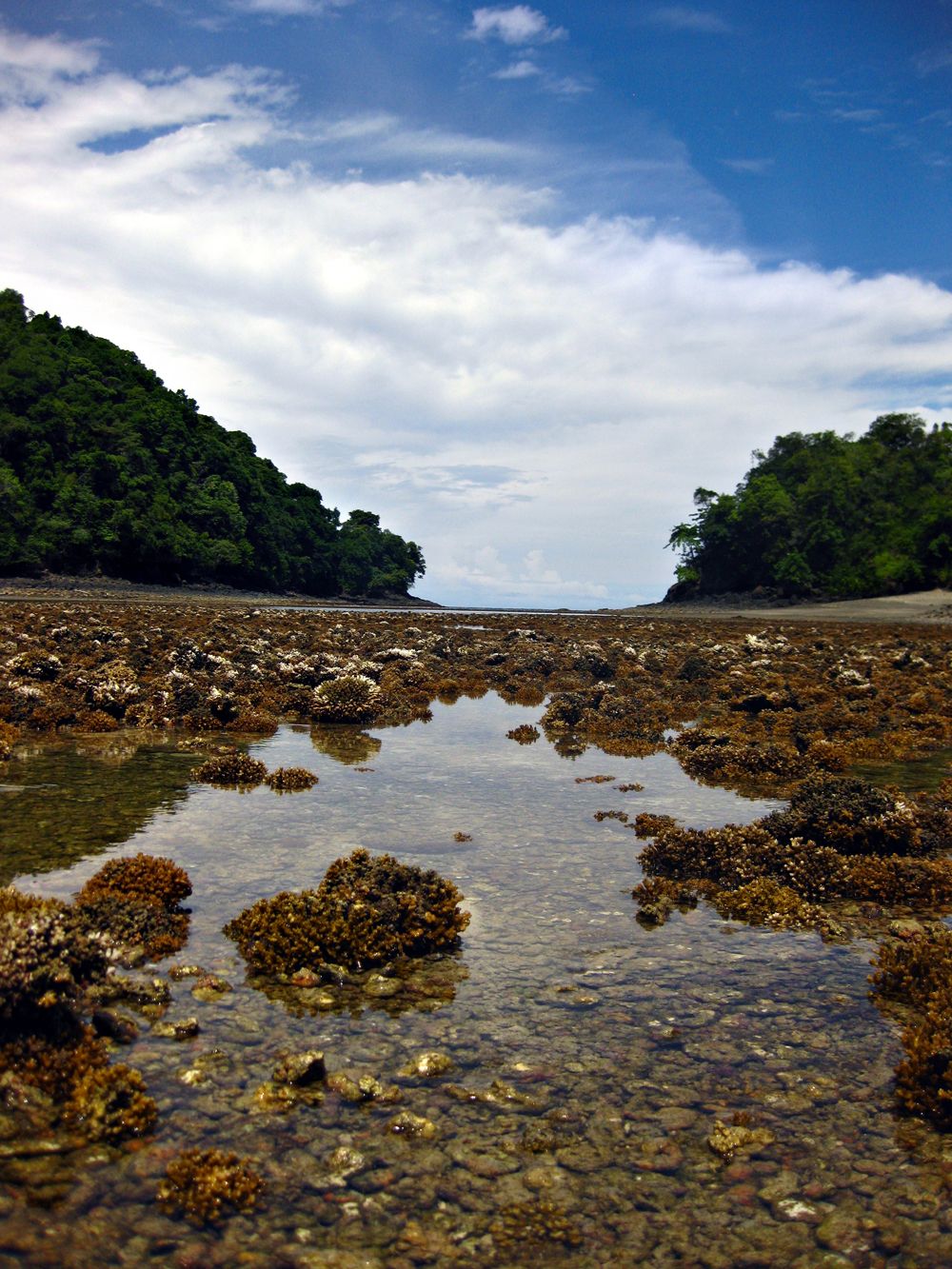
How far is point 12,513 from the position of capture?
302ft

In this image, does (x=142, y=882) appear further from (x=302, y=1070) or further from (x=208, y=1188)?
(x=208, y=1188)

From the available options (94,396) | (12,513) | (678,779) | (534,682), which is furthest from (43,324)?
(678,779)

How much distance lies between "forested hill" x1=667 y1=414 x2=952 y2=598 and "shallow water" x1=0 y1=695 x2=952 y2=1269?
4040 inches

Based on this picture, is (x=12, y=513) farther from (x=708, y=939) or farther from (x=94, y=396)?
(x=708, y=939)

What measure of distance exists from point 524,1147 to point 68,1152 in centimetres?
212

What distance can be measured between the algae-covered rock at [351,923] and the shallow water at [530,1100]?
0.23m

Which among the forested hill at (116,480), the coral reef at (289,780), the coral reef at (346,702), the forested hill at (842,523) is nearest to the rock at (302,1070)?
the coral reef at (289,780)

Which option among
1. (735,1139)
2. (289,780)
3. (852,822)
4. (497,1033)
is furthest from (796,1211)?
(289,780)

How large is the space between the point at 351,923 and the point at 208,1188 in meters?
2.77

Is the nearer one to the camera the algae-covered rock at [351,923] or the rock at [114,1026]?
the rock at [114,1026]

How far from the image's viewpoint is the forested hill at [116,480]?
97.9m

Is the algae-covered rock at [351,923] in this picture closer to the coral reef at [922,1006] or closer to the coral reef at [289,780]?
the coral reef at [922,1006]

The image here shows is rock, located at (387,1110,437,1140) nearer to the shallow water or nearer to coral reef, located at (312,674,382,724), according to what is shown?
the shallow water

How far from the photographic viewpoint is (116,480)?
352 feet
